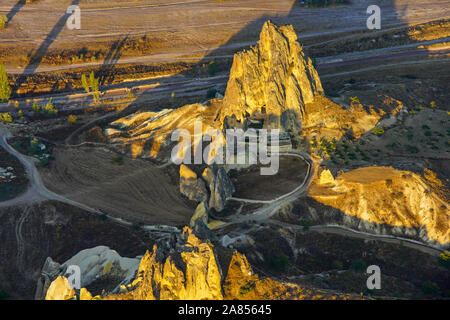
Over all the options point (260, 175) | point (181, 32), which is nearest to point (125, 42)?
point (181, 32)

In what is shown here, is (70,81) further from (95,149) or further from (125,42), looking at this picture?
(95,149)

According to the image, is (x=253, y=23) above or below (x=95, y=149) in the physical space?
above

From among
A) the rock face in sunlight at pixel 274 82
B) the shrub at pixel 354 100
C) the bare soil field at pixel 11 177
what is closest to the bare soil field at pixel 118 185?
the bare soil field at pixel 11 177

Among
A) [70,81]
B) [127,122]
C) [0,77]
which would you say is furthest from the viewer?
[70,81]

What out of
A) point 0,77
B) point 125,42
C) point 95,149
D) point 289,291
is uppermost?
point 125,42
